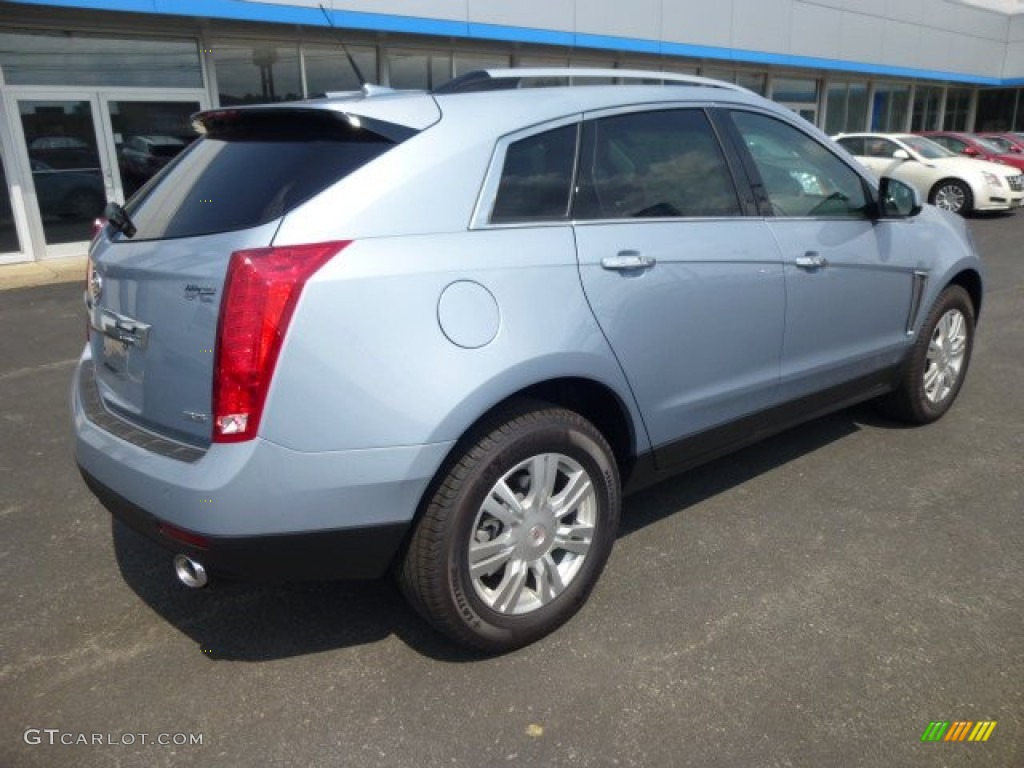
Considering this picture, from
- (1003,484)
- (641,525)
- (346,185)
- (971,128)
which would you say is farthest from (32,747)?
(971,128)

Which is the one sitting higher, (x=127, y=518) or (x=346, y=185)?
(x=346, y=185)

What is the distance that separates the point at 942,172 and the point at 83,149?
14.9 meters

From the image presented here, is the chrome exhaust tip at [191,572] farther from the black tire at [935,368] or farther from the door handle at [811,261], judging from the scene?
the black tire at [935,368]

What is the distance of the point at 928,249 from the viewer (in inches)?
163

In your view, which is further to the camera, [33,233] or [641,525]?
[33,233]

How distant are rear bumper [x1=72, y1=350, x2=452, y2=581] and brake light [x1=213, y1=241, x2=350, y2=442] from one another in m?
0.11

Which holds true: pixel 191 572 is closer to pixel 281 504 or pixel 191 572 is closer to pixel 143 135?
pixel 281 504

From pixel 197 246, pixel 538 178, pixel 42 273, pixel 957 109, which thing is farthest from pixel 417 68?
pixel 957 109

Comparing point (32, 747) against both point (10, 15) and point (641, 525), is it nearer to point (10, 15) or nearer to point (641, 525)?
point (641, 525)

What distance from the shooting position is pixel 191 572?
2406 millimetres

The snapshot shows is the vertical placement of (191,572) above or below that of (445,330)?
below

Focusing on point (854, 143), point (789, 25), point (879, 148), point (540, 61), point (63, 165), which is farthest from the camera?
point (789, 25)

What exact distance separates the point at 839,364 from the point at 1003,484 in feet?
3.18

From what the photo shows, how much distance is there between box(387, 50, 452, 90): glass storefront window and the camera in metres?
14.5
